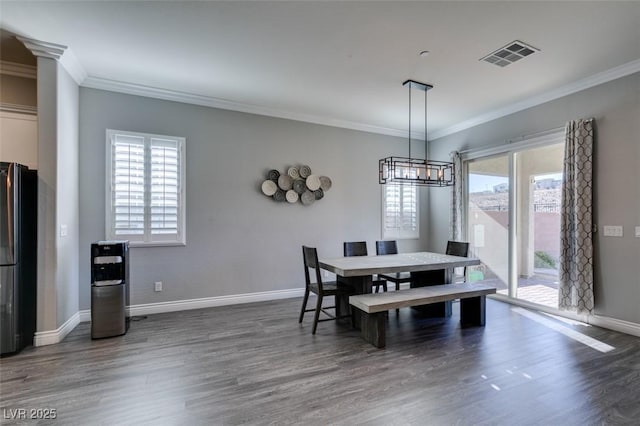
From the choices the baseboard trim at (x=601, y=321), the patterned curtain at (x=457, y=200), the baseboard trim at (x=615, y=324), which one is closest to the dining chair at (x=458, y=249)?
the patterned curtain at (x=457, y=200)

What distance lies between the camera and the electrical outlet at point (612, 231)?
11.1 ft

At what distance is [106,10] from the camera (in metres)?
2.47

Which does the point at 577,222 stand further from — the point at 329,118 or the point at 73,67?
the point at 73,67

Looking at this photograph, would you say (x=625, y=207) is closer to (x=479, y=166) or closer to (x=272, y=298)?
(x=479, y=166)

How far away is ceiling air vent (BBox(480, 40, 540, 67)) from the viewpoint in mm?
2924

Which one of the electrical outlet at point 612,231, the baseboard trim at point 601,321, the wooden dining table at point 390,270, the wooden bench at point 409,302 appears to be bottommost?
the baseboard trim at point 601,321

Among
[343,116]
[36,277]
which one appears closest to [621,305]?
[343,116]

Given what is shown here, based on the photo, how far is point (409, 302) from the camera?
316 cm

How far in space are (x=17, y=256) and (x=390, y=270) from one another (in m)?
3.68

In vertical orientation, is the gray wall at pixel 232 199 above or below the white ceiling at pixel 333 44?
below

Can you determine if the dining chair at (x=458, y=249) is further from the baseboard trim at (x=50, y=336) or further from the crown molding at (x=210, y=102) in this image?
the baseboard trim at (x=50, y=336)

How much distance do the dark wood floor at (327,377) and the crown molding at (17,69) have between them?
293cm

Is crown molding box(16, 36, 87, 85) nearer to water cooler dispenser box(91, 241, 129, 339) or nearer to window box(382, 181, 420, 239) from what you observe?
water cooler dispenser box(91, 241, 129, 339)

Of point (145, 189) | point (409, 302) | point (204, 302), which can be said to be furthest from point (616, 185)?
point (145, 189)
